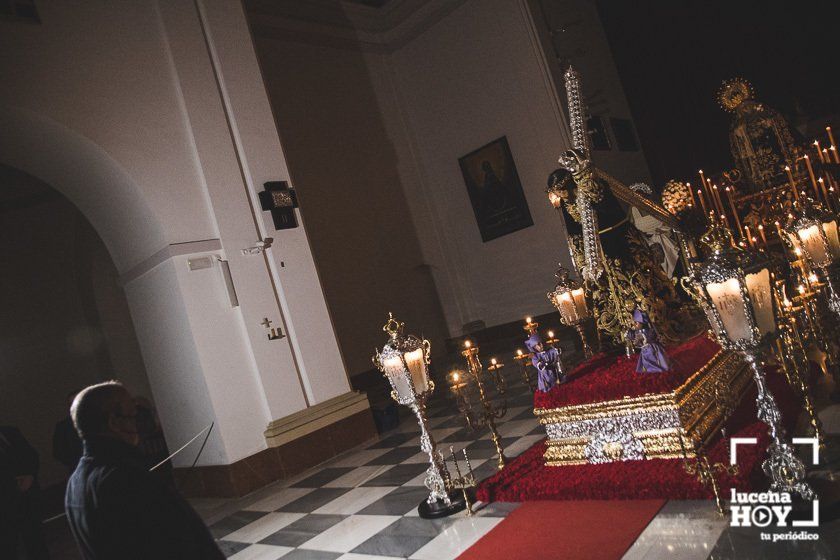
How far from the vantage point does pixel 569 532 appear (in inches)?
127

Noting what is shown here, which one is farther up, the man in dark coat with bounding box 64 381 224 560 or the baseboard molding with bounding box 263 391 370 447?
the man in dark coat with bounding box 64 381 224 560

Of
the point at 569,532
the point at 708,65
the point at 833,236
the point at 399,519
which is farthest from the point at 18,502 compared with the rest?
the point at 708,65

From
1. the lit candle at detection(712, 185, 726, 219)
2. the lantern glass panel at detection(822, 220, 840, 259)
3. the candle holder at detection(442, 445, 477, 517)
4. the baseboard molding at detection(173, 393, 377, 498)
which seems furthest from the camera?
the lit candle at detection(712, 185, 726, 219)

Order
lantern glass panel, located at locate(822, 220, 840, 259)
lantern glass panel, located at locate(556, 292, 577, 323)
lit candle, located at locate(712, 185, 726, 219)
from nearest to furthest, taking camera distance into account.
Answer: lantern glass panel, located at locate(822, 220, 840, 259) → lantern glass panel, located at locate(556, 292, 577, 323) → lit candle, located at locate(712, 185, 726, 219)

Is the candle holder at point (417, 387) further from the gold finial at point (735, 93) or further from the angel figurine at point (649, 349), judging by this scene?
the gold finial at point (735, 93)

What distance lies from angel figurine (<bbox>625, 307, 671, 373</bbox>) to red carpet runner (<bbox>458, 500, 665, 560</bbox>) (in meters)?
0.80

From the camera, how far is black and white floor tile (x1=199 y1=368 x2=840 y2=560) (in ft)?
9.16

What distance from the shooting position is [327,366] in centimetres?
721

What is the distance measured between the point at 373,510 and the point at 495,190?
866 centimetres

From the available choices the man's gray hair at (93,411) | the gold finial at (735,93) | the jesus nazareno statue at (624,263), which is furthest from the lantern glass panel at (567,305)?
the gold finial at (735,93)

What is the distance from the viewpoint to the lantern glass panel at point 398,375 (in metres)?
4.18

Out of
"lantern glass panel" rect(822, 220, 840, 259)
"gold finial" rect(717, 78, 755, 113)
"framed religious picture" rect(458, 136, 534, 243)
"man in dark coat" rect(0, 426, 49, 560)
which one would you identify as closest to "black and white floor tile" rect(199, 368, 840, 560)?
"lantern glass panel" rect(822, 220, 840, 259)

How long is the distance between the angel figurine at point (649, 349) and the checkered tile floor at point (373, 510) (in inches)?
48.8

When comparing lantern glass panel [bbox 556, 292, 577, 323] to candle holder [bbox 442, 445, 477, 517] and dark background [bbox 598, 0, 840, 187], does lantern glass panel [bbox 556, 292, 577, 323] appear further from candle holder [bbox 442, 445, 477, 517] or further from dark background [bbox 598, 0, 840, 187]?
dark background [bbox 598, 0, 840, 187]
